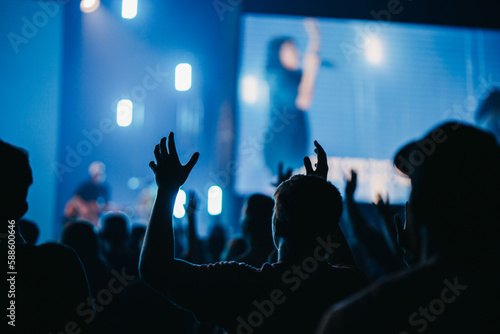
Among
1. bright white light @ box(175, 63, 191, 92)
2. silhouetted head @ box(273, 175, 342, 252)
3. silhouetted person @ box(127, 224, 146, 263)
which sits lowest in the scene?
silhouetted person @ box(127, 224, 146, 263)

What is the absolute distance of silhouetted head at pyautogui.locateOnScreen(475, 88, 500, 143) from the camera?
632 centimetres

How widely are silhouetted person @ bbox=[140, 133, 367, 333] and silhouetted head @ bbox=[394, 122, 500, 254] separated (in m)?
0.48

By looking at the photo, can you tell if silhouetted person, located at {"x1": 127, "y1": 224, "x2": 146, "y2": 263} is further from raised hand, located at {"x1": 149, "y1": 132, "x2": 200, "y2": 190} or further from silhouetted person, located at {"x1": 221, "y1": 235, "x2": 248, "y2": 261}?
raised hand, located at {"x1": 149, "y1": 132, "x2": 200, "y2": 190}

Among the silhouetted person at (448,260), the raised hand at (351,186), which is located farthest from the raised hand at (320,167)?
the silhouetted person at (448,260)

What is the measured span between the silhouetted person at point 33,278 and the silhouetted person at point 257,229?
3.12 ft

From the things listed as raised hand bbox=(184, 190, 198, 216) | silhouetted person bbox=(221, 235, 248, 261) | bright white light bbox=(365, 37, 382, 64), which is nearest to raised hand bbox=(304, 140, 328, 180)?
raised hand bbox=(184, 190, 198, 216)

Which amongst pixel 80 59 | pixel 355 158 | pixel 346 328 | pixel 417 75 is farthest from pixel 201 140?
pixel 346 328

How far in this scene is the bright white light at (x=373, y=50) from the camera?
6371mm

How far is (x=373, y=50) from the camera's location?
21.0ft

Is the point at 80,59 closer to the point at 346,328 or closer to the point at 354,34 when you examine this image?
the point at 354,34

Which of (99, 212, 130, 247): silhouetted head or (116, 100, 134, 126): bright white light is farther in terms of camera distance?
(116, 100, 134, 126): bright white light

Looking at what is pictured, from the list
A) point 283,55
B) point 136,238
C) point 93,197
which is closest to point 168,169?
point 136,238

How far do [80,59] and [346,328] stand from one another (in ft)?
29.2

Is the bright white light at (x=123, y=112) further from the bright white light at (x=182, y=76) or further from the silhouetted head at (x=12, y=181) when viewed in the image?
the silhouetted head at (x=12, y=181)
